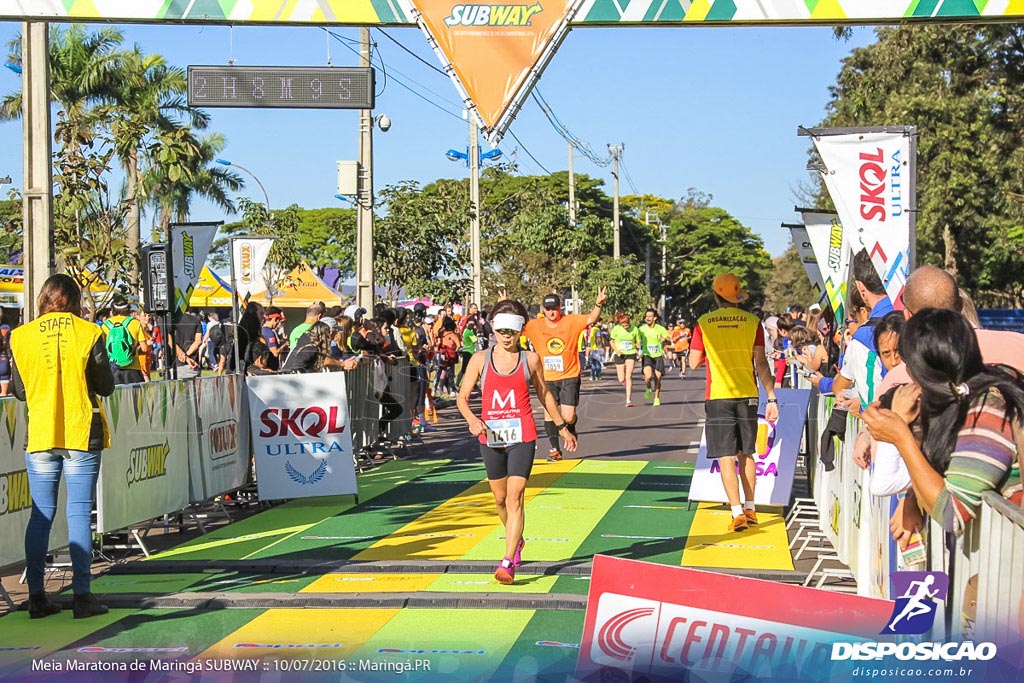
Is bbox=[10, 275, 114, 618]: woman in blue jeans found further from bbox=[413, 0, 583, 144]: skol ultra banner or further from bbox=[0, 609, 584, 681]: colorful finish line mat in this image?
bbox=[413, 0, 583, 144]: skol ultra banner

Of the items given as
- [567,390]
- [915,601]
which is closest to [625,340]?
[567,390]

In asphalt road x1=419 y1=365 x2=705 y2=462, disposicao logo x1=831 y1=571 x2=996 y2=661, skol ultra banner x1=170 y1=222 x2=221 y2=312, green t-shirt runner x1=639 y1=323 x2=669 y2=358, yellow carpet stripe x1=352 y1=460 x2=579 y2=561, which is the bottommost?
yellow carpet stripe x1=352 y1=460 x2=579 y2=561

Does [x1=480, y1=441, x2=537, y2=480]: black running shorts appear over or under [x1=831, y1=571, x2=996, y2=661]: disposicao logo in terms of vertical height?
over

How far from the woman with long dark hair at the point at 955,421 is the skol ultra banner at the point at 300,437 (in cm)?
A: 891

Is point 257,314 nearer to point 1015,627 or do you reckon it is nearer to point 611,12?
point 611,12

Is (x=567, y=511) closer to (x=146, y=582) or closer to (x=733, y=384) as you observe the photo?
(x=733, y=384)

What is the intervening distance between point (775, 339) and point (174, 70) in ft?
92.4

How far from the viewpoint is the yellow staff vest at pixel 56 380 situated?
8008 millimetres

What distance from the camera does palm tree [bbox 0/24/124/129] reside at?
18500 millimetres

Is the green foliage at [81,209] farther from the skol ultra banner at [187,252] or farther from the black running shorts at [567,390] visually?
the black running shorts at [567,390]

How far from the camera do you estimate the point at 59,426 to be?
8016 millimetres

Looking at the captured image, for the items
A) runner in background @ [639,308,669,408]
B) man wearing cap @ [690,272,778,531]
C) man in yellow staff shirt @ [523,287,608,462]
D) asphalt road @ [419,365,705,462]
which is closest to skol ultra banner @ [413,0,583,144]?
man wearing cap @ [690,272,778,531]

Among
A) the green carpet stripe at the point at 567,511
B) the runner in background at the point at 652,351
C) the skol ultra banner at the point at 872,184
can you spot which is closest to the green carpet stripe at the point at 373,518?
the green carpet stripe at the point at 567,511

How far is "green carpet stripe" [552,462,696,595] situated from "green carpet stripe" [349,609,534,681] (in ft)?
2.99
